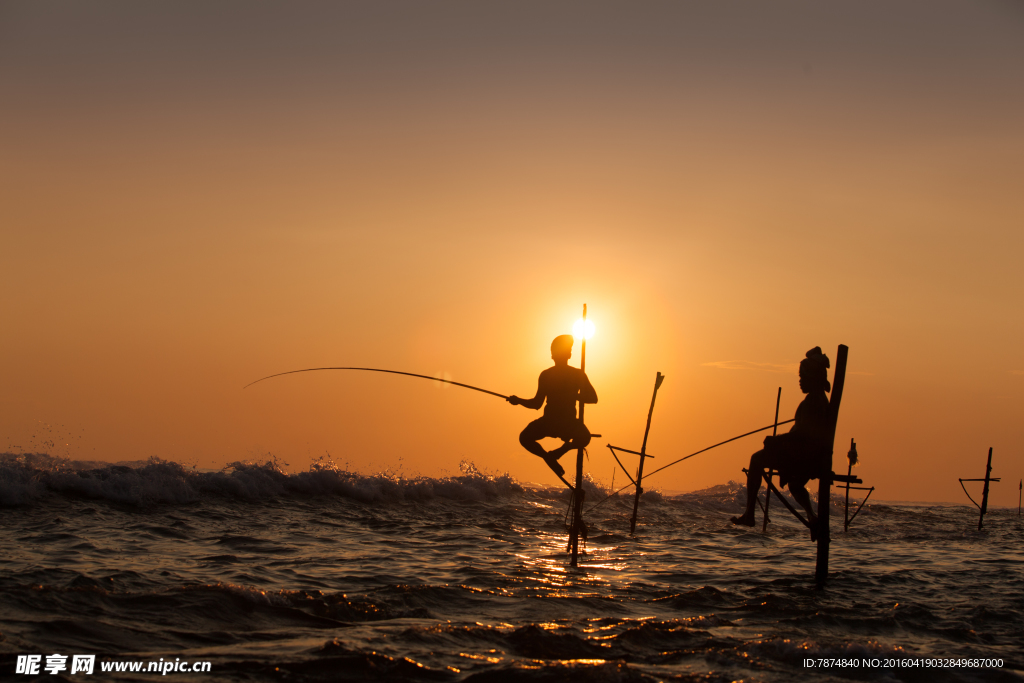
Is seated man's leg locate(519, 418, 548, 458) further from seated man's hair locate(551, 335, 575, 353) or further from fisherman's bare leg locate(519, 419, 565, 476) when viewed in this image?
seated man's hair locate(551, 335, 575, 353)

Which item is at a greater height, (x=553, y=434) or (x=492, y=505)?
(x=553, y=434)

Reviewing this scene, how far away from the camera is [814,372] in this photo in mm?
11422

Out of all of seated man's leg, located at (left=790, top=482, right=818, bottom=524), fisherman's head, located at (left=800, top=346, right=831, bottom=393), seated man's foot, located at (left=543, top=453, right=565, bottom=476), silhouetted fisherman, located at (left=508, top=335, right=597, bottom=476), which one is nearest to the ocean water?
seated man's leg, located at (left=790, top=482, right=818, bottom=524)

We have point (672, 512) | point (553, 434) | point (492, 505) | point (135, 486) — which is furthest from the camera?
point (672, 512)

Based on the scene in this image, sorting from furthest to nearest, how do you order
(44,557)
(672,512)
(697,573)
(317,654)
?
(672,512) → (697,573) → (44,557) → (317,654)

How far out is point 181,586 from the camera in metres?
10.1

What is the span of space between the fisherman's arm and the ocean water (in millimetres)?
2874

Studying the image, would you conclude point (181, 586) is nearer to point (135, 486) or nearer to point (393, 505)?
point (135, 486)

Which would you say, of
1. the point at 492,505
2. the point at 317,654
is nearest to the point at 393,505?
the point at 492,505

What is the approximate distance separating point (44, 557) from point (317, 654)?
704 cm

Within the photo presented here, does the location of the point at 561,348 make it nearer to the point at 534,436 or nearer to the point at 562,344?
the point at 562,344

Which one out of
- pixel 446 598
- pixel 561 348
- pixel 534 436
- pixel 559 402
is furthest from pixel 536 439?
pixel 446 598

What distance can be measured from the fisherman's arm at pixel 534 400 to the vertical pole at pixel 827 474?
4600 mm

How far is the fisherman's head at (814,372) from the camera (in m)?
11.4
